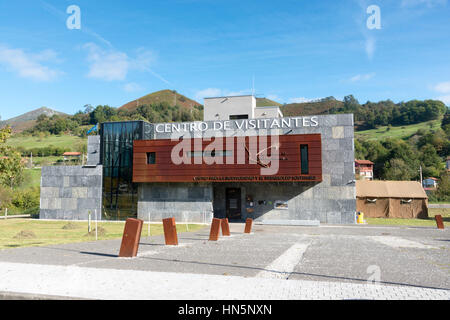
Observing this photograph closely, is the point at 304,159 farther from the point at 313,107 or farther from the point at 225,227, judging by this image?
the point at 313,107

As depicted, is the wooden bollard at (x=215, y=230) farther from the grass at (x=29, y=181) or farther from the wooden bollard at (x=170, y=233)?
the grass at (x=29, y=181)

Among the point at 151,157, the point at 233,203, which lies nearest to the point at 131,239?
the point at 151,157

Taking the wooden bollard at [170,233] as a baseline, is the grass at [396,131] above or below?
above

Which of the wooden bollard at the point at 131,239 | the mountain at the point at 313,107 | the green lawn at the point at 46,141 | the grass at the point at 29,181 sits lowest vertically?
the wooden bollard at the point at 131,239

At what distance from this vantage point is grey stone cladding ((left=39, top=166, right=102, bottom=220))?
34.4 meters

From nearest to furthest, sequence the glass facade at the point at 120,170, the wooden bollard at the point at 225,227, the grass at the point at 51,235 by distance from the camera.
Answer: the grass at the point at 51,235 → the wooden bollard at the point at 225,227 → the glass facade at the point at 120,170

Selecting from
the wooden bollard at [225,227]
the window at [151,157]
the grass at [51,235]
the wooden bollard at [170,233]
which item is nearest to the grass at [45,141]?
the window at [151,157]

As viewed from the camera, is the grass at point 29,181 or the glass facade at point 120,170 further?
the grass at point 29,181

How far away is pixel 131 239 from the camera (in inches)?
440

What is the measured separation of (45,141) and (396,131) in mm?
137676

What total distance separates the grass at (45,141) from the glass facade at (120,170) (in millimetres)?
94212

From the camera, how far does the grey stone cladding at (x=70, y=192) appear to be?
3444 cm

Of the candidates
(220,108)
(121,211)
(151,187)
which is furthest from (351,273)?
(220,108)
